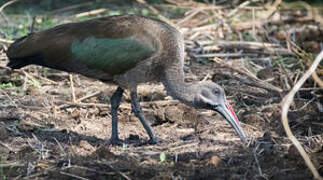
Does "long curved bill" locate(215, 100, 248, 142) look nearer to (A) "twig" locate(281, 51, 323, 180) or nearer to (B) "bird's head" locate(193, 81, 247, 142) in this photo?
(B) "bird's head" locate(193, 81, 247, 142)

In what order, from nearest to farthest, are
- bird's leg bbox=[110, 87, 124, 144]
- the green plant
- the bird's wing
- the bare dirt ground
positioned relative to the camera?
the bare dirt ground, the green plant, the bird's wing, bird's leg bbox=[110, 87, 124, 144]

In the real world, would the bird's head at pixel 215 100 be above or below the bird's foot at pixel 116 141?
above

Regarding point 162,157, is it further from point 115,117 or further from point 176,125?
point 176,125

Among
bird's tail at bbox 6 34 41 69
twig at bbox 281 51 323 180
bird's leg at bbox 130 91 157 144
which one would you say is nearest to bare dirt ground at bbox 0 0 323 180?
bird's leg at bbox 130 91 157 144

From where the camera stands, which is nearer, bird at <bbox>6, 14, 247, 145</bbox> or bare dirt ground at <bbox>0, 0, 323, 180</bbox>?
bare dirt ground at <bbox>0, 0, 323, 180</bbox>

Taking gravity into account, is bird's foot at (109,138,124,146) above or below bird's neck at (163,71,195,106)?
below

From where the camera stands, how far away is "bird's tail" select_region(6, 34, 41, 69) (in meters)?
5.48

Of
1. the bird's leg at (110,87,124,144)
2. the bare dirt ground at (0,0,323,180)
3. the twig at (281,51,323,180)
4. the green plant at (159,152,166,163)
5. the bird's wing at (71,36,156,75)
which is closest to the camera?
the twig at (281,51,323,180)

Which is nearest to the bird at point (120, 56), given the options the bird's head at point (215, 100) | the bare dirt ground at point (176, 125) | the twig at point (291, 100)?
the bird's head at point (215, 100)

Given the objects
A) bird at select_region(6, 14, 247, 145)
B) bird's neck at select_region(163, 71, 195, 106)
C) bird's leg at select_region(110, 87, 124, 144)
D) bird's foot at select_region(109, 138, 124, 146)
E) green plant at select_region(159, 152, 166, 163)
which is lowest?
green plant at select_region(159, 152, 166, 163)

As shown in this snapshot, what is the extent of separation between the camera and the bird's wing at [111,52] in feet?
18.0

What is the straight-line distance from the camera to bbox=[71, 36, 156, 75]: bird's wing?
215 inches

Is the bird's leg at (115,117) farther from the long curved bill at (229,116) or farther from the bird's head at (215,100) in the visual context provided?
the long curved bill at (229,116)

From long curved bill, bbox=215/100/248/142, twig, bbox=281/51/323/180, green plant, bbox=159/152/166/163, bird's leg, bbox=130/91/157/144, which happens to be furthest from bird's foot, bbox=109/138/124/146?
twig, bbox=281/51/323/180
